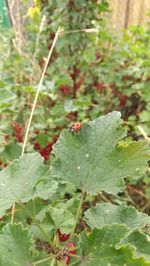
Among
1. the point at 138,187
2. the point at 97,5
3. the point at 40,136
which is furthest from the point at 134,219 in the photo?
the point at 97,5

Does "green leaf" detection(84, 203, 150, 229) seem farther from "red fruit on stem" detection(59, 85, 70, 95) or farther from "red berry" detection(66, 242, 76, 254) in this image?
"red fruit on stem" detection(59, 85, 70, 95)

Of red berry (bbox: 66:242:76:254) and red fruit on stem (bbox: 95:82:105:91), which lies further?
red fruit on stem (bbox: 95:82:105:91)

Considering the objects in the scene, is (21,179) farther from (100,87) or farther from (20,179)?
(100,87)

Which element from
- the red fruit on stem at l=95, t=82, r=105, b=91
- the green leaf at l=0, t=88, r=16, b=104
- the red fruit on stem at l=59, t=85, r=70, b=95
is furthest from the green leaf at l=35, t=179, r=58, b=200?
the red fruit on stem at l=95, t=82, r=105, b=91

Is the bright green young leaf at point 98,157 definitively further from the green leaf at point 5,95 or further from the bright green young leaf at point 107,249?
the green leaf at point 5,95

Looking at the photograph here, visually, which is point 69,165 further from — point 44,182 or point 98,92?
point 98,92

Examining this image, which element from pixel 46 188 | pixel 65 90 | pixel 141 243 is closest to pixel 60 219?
pixel 46 188
